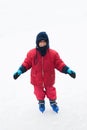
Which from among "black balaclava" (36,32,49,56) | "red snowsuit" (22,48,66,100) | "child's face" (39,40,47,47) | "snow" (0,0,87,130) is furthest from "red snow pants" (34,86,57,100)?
→ "child's face" (39,40,47,47)

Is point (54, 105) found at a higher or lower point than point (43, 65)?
lower

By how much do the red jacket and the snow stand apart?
61 cm

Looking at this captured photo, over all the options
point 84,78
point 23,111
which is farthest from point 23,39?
point 23,111

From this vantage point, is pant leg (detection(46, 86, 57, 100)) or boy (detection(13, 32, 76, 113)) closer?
boy (detection(13, 32, 76, 113))

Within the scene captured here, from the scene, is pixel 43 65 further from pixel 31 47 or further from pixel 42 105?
pixel 31 47

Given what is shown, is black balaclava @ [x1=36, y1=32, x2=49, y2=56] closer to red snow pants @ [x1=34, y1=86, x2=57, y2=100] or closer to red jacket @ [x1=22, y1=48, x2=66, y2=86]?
red jacket @ [x1=22, y1=48, x2=66, y2=86]

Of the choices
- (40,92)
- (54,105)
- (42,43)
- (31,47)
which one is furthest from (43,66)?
(31,47)

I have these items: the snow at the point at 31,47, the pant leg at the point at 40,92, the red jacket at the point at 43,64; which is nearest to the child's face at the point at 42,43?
the red jacket at the point at 43,64

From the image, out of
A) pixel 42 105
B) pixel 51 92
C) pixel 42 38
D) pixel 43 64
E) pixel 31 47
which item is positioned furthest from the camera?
pixel 31 47

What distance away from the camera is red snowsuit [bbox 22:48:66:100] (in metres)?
6.02

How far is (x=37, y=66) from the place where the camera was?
19.8 feet

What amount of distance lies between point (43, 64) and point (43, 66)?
0.03 meters

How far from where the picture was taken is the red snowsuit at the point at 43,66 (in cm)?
602

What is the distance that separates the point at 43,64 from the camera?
604cm
